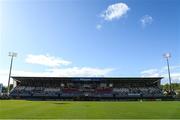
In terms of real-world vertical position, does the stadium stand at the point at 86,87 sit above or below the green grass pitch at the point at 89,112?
above

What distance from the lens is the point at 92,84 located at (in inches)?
3172

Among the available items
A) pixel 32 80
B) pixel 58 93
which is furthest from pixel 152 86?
pixel 32 80

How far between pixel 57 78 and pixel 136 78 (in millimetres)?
22915

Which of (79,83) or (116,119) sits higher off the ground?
(79,83)

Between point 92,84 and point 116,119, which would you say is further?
point 92,84

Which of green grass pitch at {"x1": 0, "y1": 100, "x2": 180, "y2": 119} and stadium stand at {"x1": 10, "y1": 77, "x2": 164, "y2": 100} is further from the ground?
stadium stand at {"x1": 10, "y1": 77, "x2": 164, "y2": 100}

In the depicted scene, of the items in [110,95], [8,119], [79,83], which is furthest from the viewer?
[79,83]

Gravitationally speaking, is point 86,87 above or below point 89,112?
above

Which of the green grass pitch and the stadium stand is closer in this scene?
the green grass pitch

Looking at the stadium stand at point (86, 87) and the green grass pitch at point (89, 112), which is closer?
the green grass pitch at point (89, 112)

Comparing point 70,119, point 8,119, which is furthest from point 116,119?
point 8,119

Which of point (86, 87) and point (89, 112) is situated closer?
point (89, 112)

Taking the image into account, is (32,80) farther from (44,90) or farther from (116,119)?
(116,119)

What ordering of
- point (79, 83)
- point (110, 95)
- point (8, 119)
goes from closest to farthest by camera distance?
point (8, 119) < point (110, 95) < point (79, 83)
